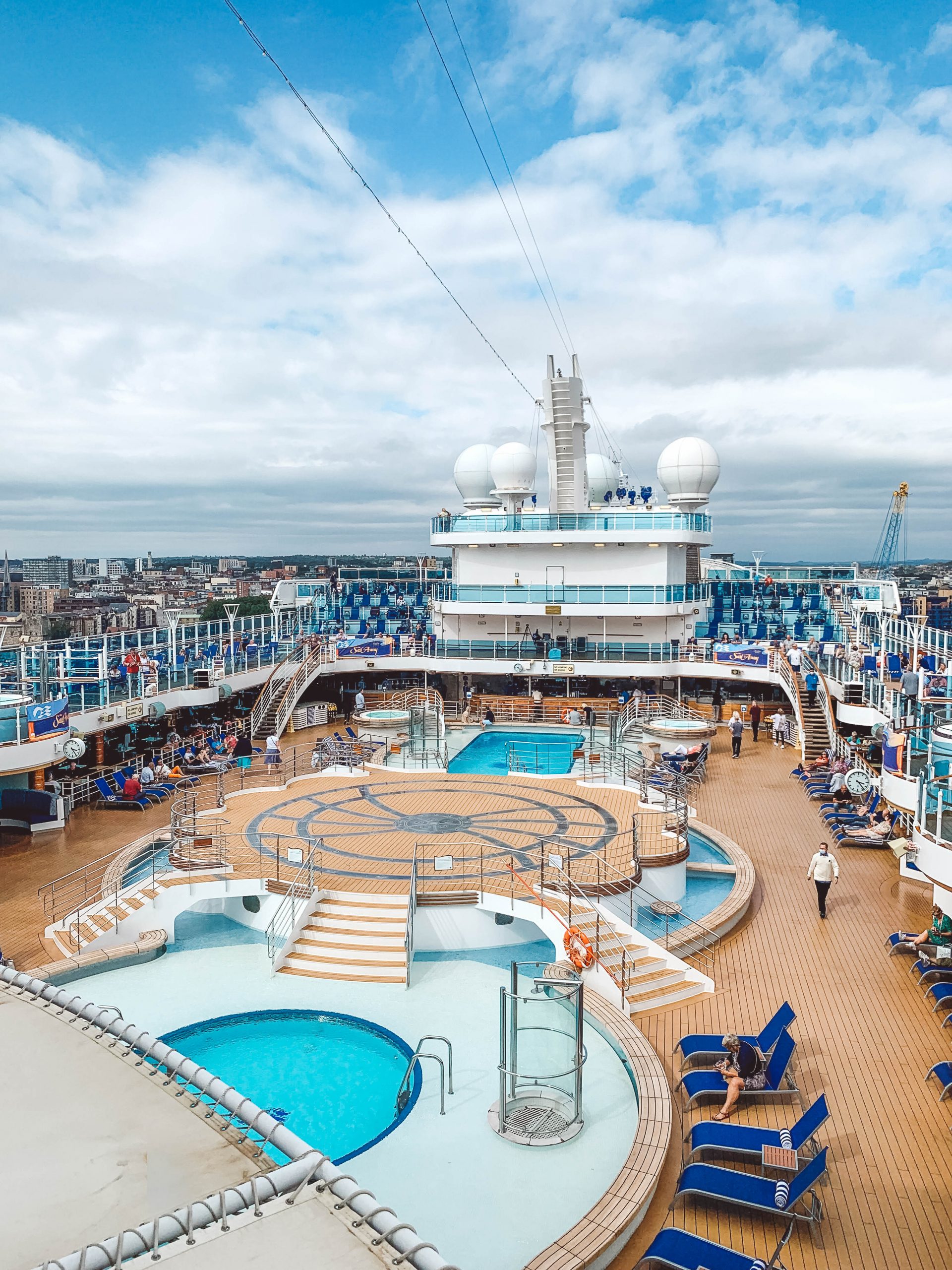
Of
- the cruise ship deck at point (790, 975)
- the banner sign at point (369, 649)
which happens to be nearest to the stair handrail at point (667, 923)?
the cruise ship deck at point (790, 975)

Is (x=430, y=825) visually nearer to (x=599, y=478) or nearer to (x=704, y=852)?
(x=704, y=852)

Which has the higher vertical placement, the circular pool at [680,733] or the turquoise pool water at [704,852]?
the circular pool at [680,733]

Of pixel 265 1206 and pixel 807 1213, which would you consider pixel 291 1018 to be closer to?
pixel 807 1213

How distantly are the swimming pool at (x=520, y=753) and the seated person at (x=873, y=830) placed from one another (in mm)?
6208

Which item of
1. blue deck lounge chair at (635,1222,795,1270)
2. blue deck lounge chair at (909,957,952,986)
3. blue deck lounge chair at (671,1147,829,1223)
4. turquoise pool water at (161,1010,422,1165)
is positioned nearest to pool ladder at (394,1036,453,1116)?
turquoise pool water at (161,1010,422,1165)

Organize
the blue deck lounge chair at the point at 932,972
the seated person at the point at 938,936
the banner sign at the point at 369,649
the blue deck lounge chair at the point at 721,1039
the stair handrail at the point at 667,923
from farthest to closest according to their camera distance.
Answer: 1. the banner sign at the point at 369,649
2. the stair handrail at the point at 667,923
3. the seated person at the point at 938,936
4. the blue deck lounge chair at the point at 932,972
5. the blue deck lounge chair at the point at 721,1039

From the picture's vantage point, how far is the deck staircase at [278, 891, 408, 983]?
11.5 meters

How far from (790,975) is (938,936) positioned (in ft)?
6.77

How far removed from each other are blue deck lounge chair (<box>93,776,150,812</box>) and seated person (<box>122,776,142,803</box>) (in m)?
0.02

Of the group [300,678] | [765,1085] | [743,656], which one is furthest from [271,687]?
[765,1085]

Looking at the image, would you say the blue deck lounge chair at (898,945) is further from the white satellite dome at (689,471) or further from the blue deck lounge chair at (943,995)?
the white satellite dome at (689,471)

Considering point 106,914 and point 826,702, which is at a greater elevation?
point 826,702

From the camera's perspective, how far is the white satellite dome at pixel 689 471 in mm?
32406

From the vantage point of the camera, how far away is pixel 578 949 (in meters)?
10.9
